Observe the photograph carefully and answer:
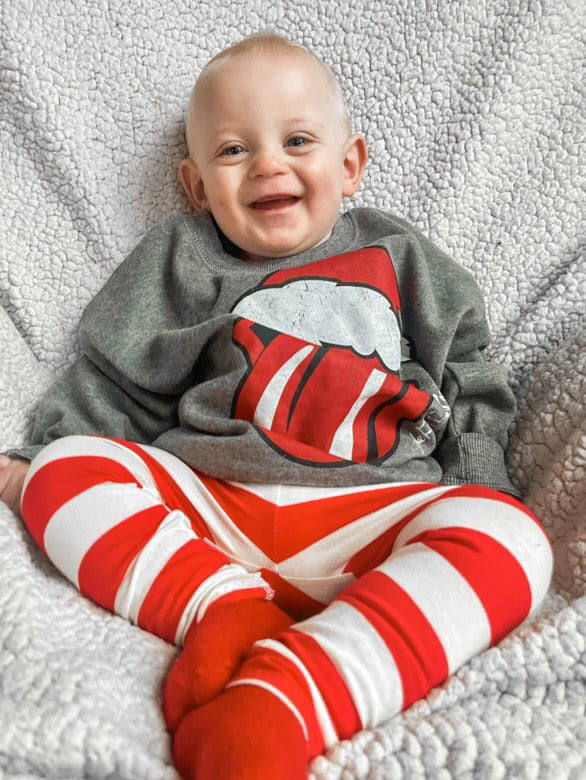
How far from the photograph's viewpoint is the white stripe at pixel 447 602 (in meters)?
0.65

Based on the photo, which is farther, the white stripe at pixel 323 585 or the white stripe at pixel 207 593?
the white stripe at pixel 323 585

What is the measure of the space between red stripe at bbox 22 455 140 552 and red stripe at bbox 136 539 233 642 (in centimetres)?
13

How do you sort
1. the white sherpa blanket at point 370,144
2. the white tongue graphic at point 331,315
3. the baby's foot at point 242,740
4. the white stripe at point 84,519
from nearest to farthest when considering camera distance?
the baby's foot at point 242,740, the white stripe at point 84,519, the white tongue graphic at point 331,315, the white sherpa blanket at point 370,144

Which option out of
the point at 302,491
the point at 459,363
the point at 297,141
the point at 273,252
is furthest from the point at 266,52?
the point at 302,491

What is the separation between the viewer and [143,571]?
2.39 ft

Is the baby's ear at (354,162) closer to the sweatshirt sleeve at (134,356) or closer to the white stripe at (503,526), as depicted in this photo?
the sweatshirt sleeve at (134,356)

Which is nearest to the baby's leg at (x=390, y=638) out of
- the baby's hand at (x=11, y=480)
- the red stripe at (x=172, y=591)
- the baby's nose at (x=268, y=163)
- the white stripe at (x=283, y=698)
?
the white stripe at (x=283, y=698)

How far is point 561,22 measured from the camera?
1180mm

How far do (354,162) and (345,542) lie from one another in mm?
574

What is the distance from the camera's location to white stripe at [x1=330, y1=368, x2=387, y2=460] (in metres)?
0.91

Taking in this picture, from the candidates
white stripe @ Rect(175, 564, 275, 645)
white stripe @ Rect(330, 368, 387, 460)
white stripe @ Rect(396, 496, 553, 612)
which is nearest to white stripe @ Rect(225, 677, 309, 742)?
white stripe @ Rect(175, 564, 275, 645)

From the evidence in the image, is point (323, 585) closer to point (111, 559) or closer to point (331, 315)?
point (111, 559)

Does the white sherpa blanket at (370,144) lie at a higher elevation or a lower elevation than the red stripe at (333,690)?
higher

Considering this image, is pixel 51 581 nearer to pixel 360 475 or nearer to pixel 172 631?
pixel 172 631
